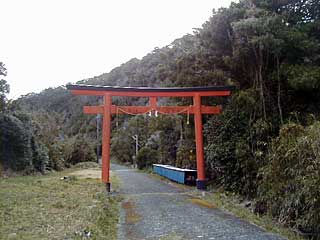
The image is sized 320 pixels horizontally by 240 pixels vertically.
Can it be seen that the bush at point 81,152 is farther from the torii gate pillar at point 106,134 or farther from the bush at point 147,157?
the torii gate pillar at point 106,134

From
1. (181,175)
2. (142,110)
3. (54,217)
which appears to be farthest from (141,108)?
(54,217)

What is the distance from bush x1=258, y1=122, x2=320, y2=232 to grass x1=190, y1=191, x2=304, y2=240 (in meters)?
0.23

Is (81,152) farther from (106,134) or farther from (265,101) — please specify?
(265,101)

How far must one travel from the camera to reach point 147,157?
117 ft

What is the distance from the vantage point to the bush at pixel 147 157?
34.8m

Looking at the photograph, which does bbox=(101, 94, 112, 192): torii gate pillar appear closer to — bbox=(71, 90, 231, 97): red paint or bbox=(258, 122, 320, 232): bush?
bbox=(71, 90, 231, 97): red paint

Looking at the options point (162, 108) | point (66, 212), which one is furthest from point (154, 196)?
point (66, 212)

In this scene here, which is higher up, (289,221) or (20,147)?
(20,147)

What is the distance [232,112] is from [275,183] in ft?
20.1

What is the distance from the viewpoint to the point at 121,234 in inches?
290

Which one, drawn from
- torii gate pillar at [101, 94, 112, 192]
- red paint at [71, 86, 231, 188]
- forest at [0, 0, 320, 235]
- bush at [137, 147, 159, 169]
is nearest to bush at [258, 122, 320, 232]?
forest at [0, 0, 320, 235]

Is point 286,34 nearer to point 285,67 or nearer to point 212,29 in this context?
point 285,67

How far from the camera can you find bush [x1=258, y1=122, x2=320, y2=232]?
6996mm

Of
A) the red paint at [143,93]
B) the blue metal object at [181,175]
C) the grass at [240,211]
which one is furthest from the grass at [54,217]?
the blue metal object at [181,175]
